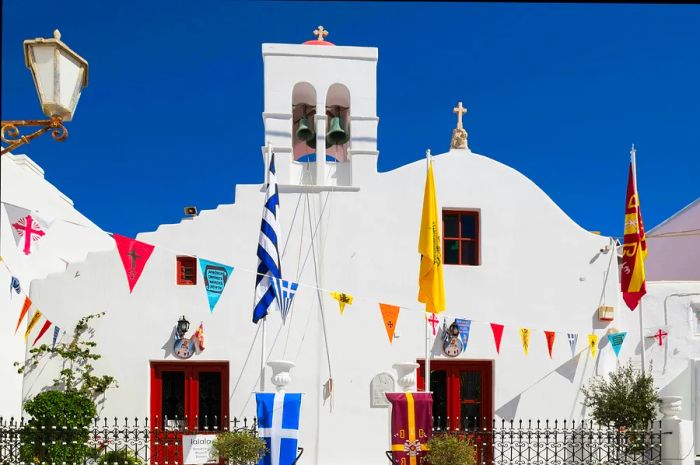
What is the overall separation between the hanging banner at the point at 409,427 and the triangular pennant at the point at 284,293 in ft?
7.08

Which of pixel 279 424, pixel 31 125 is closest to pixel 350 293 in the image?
pixel 279 424

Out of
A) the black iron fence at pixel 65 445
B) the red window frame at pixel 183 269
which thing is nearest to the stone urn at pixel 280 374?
the black iron fence at pixel 65 445

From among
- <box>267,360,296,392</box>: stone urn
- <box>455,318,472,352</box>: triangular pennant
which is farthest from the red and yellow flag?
<box>267,360,296,392</box>: stone urn

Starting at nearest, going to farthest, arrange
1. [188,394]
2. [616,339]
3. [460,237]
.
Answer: [188,394] → [616,339] → [460,237]

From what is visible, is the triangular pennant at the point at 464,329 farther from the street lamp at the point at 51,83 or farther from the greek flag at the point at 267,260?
the street lamp at the point at 51,83

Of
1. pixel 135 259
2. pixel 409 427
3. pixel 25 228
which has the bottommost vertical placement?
pixel 409 427

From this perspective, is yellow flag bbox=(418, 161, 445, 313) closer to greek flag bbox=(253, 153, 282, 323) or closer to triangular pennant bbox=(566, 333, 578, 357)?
greek flag bbox=(253, 153, 282, 323)

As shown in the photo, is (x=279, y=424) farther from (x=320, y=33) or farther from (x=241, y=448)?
(x=320, y=33)

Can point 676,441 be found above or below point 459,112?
below

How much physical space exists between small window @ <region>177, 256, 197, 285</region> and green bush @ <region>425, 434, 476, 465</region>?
4849 mm

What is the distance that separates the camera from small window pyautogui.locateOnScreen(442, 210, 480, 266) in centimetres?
1435

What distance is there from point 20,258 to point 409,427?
7.14 m

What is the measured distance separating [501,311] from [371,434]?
2953 mm

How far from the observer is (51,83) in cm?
605
